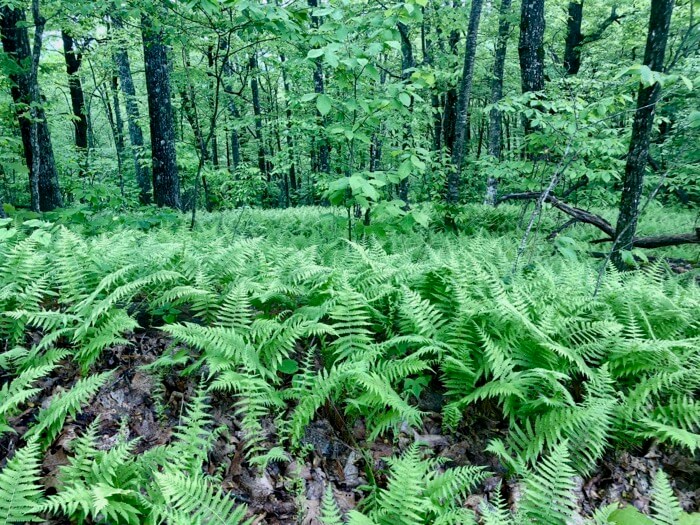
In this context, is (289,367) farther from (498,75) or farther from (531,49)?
(498,75)

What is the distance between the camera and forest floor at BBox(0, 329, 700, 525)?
8.59 feet

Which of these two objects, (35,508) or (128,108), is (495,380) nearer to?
(35,508)

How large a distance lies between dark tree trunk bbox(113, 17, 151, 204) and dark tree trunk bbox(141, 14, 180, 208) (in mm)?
6303

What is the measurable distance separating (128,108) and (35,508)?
1939 cm

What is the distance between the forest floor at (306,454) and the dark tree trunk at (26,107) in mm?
5524

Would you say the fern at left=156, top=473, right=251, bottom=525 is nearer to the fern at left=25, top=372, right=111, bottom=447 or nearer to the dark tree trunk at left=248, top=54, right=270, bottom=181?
the fern at left=25, top=372, right=111, bottom=447

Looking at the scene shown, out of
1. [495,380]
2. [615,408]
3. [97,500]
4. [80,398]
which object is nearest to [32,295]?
[80,398]

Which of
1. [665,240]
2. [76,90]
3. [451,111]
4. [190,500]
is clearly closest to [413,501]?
[190,500]

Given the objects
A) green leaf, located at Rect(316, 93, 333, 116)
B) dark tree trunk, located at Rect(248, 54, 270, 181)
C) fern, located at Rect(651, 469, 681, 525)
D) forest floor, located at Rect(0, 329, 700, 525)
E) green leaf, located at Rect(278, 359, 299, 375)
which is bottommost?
forest floor, located at Rect(0, 329, 700, 525)

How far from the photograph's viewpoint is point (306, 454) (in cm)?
288

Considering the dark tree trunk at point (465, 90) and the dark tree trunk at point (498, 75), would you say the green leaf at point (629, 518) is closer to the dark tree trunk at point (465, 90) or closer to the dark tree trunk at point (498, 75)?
the dark tree trunk at point (465, 90)

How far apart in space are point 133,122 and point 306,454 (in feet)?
61.3

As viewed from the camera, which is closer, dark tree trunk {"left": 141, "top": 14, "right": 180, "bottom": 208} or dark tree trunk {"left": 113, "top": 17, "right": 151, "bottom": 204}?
dark tree trunk {"left": 141, "top": 14, "right": 180, "bottom": 208}

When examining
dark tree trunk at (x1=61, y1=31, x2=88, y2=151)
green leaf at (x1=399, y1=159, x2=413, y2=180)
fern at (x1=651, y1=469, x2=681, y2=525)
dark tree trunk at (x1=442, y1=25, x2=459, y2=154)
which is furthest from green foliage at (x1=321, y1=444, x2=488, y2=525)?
dark tree trunk at (x1=61, y1=31, x2=88, y2=151)
